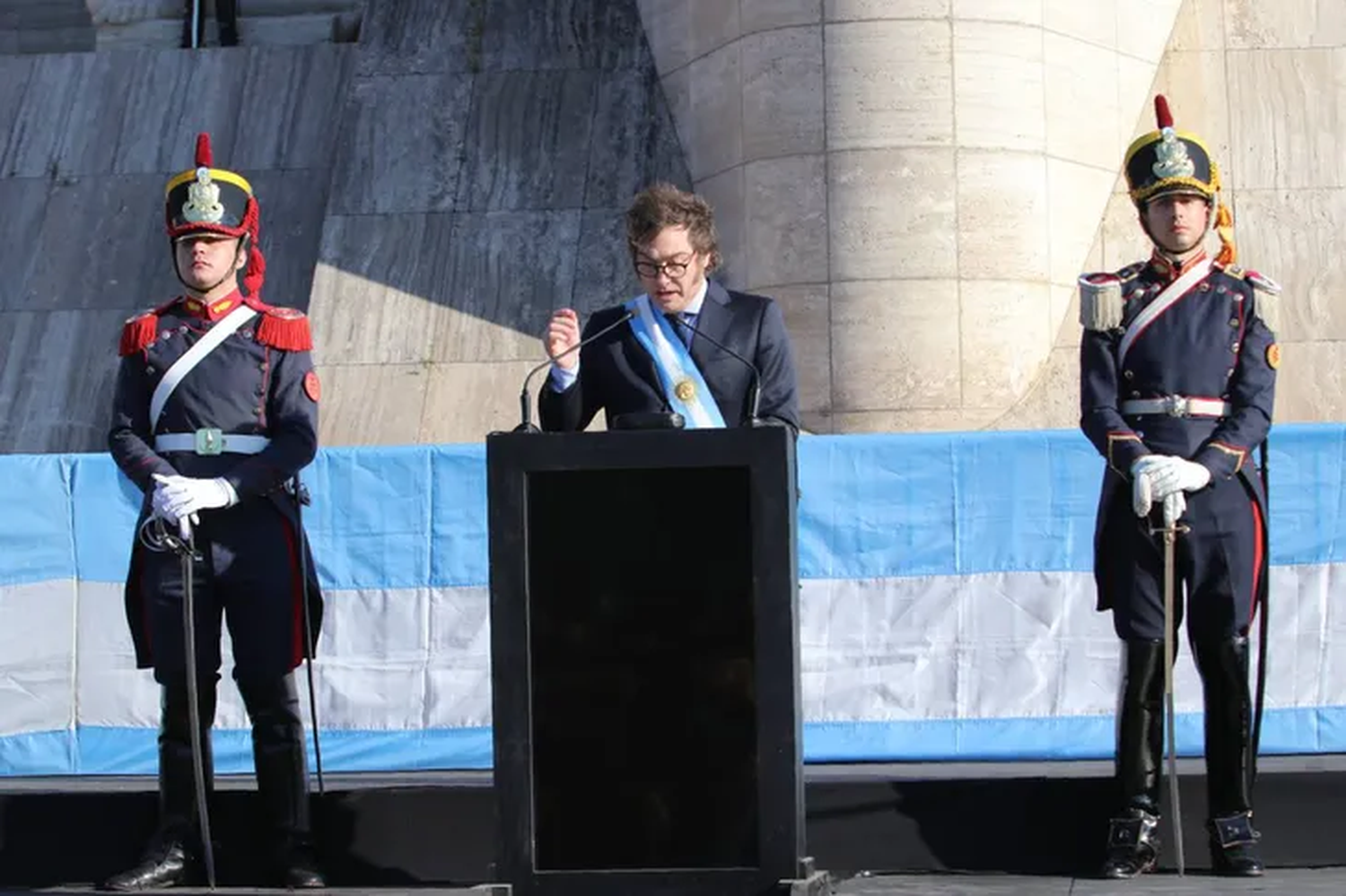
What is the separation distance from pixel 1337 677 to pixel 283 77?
24.2ft

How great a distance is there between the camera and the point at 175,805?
7.16 meters

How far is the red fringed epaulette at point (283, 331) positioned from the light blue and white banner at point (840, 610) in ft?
8.06

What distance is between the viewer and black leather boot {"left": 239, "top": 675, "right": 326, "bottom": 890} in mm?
7184

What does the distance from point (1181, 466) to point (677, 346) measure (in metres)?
1.35

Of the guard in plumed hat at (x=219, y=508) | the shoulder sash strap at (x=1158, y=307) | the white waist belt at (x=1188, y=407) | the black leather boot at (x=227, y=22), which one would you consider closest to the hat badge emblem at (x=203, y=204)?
the guard in plumed hat at (x=219, y=508)

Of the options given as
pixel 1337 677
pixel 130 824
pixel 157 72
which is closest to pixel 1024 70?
pixel 1337 677

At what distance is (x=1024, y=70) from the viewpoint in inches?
490

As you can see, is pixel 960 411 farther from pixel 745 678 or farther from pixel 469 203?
pixel 745 678

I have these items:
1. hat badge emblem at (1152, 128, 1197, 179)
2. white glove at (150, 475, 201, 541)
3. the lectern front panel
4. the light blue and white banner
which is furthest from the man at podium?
the light blue and white banner

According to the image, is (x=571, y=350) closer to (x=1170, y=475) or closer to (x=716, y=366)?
(x=716, y=366)

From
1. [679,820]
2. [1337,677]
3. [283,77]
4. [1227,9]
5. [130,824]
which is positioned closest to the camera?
[679,820]

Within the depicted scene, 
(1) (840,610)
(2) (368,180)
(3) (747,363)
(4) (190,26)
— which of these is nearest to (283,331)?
(3) (747,363)

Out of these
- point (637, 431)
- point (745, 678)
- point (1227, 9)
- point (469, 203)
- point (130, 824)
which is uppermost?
point (1227, 9)

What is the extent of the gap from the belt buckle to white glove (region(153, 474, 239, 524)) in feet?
0.60
